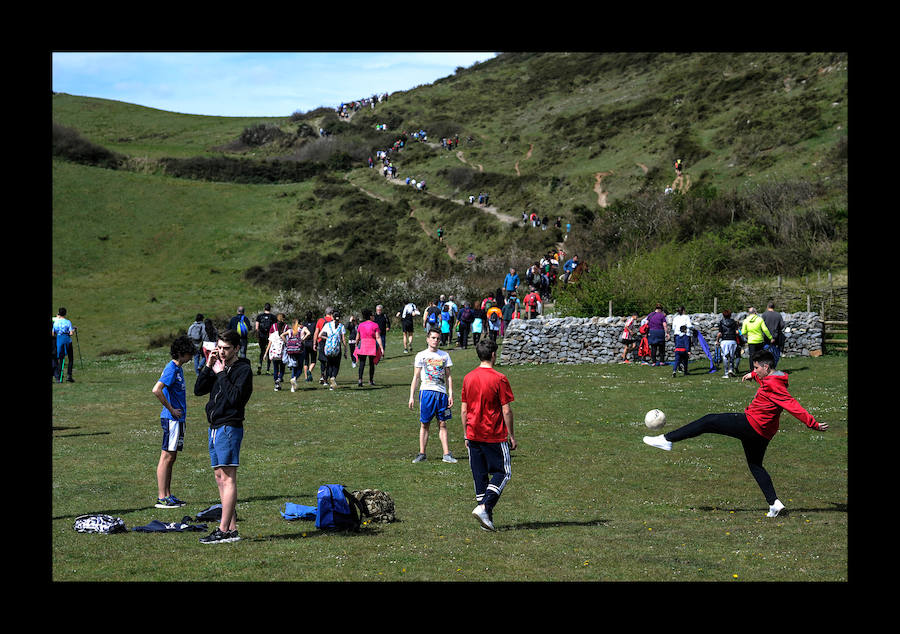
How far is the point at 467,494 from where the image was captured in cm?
1050

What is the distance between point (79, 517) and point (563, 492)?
Result: 18.0 feet

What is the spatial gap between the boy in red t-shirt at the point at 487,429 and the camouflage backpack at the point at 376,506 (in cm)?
90

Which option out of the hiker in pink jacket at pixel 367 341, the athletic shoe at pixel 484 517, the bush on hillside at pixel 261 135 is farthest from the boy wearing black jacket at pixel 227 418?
the bush on hillside at pixel 261 135

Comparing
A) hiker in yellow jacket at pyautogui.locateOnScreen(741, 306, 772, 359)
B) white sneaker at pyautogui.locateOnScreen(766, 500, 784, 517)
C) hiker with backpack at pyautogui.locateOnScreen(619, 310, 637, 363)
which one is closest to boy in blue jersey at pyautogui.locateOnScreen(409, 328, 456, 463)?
→ white sneaker at pyautogui.locateOnScreen(766, 500, 784, 517)

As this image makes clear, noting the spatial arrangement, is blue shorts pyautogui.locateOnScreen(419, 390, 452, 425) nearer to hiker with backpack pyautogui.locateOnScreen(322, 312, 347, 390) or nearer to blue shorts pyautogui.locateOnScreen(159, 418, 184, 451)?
blue shorts pyautogui.locateOnScreen(159, 418, 184, 451)

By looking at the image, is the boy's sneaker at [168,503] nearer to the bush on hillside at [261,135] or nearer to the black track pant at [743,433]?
the black track pant at [743,433]

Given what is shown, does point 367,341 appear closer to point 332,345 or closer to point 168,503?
point 332,345

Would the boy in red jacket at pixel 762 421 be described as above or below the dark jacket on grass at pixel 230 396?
below

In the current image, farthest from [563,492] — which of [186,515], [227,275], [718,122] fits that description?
[718,122]

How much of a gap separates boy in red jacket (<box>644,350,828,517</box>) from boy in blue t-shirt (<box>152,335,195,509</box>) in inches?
196

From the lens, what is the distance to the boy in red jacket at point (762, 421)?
30.0 ft

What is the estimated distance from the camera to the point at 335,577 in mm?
6781

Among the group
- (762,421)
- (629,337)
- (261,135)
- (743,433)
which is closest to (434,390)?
(743,433)
